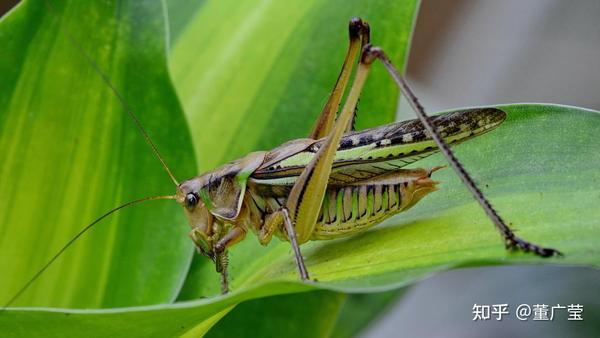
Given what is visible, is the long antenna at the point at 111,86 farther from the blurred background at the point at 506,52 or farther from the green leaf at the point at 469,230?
the blurred background at the point at 506,52

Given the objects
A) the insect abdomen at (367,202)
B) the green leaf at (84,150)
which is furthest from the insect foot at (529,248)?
the green leaf at (84,150)

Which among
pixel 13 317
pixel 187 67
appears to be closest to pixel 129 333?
pixel 13 317

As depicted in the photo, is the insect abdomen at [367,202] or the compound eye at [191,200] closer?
the insect abdomen at [367,202]

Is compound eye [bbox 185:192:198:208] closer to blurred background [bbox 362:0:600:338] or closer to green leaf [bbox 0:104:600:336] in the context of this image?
green leaf [bbox 0:104:600:336]

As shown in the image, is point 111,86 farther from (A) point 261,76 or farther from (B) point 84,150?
(A) point 261,76

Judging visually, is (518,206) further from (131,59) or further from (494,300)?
(494,300)

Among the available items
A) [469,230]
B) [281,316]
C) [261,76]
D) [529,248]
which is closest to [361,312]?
[281,316]

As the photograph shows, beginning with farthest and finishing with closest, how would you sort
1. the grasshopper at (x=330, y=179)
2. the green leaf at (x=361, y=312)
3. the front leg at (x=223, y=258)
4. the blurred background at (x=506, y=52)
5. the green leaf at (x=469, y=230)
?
1. the blurred background at (x=506, y=52)
2. the green leaf at (x=361, y=312)
3. the front leg at (x=223, y=258)
4. the grasshopper at (x=330, y=179)
5. the green leaf at (x=469, y=230)

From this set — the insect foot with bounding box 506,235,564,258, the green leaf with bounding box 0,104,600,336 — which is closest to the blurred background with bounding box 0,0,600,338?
the green leaf with bounding box 0,104,600,336
